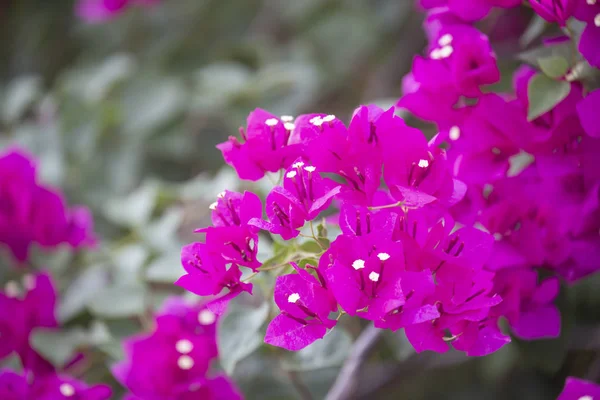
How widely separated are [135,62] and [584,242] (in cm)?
134

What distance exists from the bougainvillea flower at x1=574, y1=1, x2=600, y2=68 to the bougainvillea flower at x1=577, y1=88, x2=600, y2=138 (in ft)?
0.11

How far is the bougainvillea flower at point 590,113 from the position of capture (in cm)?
60

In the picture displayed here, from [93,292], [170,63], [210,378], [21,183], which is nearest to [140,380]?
[210,378]

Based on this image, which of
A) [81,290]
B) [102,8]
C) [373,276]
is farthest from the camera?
[102,8]

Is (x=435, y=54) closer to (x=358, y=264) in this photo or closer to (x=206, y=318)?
(x=358, y=264)

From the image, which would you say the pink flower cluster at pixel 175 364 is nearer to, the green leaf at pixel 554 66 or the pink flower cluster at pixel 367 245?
the pink flower cluster at pixel 367 245

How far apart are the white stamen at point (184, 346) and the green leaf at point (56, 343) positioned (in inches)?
8.1

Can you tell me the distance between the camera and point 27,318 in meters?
0.87

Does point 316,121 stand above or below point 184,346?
above

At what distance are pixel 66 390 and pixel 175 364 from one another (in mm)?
130

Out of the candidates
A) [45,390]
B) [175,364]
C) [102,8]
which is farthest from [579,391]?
[102,8]

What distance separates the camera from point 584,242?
66cm

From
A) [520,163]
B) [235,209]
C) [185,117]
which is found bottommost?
[185,117]

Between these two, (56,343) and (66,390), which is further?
(56,343)
